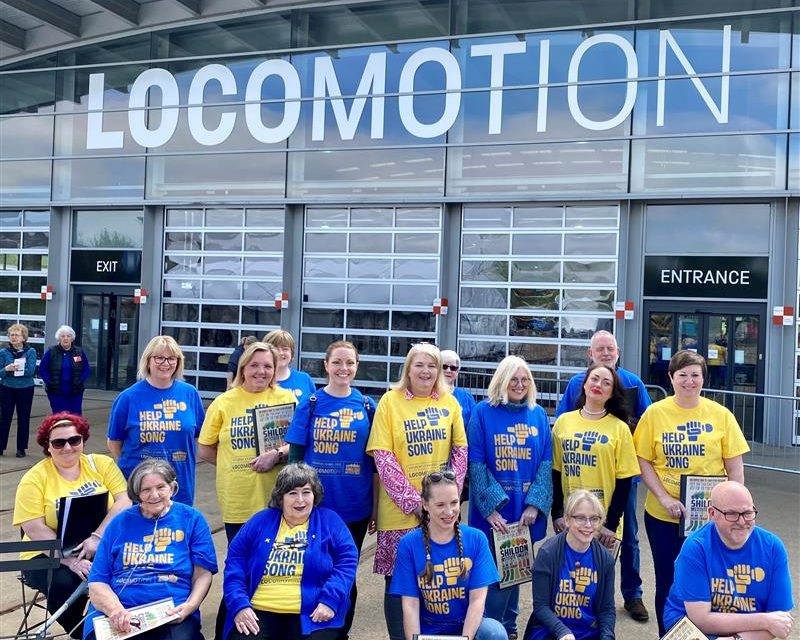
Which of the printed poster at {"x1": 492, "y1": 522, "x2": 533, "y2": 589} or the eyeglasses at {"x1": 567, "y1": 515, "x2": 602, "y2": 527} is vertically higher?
the eyeglasses at {"x1": 567, "y1": 515, "x2": 602, "y2": 527}

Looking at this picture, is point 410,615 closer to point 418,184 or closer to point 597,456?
point 597,456

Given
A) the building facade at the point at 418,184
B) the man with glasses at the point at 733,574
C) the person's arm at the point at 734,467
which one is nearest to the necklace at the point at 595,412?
the person's arm at the point at 734,467

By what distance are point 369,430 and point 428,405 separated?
377 mm

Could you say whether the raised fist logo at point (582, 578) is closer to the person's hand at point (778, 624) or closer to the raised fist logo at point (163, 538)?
the person's hand at point (778, 624)

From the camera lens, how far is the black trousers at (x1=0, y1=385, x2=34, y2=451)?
910 cm

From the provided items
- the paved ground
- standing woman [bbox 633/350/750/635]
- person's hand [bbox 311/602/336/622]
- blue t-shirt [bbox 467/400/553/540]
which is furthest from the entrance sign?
person's hand [bbox 311/602/336/622]

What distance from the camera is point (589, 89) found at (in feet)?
42.0

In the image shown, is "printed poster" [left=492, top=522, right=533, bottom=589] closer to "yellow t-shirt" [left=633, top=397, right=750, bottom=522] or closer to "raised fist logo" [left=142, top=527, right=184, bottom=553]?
"yellow t-shirt" [left=633, top=397, right=750, bottom=522]

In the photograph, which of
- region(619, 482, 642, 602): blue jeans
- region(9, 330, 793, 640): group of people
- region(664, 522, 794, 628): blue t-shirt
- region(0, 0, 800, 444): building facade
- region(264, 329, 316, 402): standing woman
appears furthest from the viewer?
region(0, 0, 800, 444): building facade

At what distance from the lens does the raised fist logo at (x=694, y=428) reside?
13.5ft

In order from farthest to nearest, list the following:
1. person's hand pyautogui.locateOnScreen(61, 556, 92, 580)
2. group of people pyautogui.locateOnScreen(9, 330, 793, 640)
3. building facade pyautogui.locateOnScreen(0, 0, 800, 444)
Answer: building facade pyautogui.locateOnScreen(0, 0, 800, 444) → person's hand pyautogui.locateOnScreen(61, 556, 92, 580) → group of people pyautogui.locateOnScreen(9, 330, 793, 640)

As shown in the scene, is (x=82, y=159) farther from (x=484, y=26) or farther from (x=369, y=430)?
(x=369, y=430)

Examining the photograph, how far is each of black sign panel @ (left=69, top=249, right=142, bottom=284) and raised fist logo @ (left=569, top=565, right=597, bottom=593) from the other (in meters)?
14.3

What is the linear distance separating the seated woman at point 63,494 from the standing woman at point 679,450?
306 centimetres
